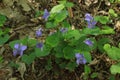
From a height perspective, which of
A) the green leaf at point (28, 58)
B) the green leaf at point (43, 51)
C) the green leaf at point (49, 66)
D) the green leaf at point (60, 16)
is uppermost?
the green leaf at point (60, 16)

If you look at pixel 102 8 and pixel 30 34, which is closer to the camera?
pixel 30 34

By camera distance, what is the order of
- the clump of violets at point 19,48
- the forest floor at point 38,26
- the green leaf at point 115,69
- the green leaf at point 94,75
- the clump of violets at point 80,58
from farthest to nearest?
the forest floor at point 38,26 < the green leaf at point 94,75 < the clump of violets at point 19,48 < the clump of violets at point 80,58 < the green leaf at point 115,69

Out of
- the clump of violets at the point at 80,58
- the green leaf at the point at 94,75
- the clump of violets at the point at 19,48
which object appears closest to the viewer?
the clump of violets at the point at 80,58

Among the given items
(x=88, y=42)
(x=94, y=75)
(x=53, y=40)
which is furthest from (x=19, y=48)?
(x=94, y=75)

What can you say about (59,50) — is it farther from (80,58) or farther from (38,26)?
(38,26)

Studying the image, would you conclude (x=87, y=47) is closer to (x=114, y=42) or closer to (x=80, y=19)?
(x=114, y=42)

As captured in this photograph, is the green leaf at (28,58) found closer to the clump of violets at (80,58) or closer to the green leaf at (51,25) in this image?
the green leaf at (51,25)

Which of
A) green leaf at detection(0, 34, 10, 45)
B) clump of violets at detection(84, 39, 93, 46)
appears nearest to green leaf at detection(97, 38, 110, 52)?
clump of violets at detection(84, 39, 93, 46)

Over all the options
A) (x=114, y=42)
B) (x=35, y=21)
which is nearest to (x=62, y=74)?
(x=114, y=42)

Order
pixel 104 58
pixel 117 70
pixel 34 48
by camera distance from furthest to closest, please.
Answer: pixel 104 58, pixel 34 48, pixel 117 70

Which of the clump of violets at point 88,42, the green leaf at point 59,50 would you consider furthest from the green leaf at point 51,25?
the clump of violets at point 88,42

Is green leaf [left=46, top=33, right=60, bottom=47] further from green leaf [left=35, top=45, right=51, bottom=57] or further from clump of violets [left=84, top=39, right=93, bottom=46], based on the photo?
clump of violets [left=84, top=39, right=93, bottom=46]
